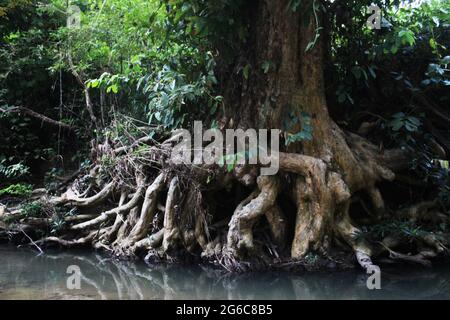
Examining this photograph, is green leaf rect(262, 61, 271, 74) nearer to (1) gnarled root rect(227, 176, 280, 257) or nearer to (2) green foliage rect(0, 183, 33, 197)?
(1) gnarled root rect(227, 176, 280, 257)

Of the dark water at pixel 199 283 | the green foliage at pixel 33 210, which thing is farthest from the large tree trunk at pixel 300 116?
the green foliage at pixel 33 210

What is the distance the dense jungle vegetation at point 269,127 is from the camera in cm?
482

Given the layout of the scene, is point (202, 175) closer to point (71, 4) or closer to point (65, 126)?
point (65, 126)

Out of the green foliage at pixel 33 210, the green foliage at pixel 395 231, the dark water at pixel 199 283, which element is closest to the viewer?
the dark water at pixel 199 283

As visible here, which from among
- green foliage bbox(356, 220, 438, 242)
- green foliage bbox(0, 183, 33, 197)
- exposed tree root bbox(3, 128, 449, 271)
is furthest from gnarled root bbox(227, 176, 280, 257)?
green foliage bbox(0, 183, 33, 197)

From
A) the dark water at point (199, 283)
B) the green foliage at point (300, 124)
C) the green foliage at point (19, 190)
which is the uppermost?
the green foliage at point (300, 124)

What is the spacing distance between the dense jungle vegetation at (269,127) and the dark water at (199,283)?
10.1 inches

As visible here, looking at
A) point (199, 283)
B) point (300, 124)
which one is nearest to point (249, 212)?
point (199, 283)

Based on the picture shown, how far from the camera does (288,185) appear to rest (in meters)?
5.10

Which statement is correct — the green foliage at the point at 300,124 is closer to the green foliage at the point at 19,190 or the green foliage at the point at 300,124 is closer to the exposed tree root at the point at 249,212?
the exposed tree root at the point at 249,212

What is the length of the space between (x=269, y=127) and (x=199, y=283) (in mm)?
1803

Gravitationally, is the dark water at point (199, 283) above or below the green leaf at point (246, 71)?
below

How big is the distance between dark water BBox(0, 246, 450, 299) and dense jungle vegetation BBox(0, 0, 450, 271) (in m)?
0.26

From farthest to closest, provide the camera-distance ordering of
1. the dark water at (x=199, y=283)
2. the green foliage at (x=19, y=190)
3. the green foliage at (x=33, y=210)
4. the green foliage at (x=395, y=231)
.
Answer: the green foliage at (x=19, y=190)
the green foliage at (x=33, y=210)
the green foliage at (x=395, y=231)
the dark water at (x=199, y=283)
